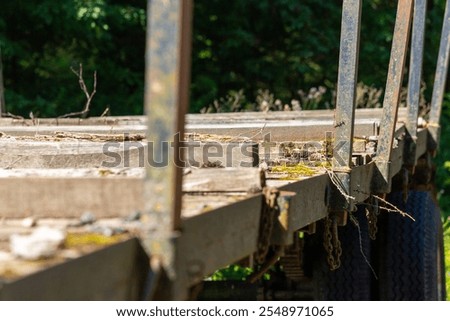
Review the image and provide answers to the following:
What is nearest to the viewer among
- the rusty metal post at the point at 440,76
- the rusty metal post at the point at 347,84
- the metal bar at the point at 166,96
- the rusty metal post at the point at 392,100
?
the metal bar at the point at 166,96

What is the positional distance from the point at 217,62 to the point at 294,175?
528 inches

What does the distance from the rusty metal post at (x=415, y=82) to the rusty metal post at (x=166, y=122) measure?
4184 millimetres

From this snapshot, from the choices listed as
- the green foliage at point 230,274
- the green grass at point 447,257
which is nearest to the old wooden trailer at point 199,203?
the green foliage at point 230,274

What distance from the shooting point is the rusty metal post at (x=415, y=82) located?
6.46m

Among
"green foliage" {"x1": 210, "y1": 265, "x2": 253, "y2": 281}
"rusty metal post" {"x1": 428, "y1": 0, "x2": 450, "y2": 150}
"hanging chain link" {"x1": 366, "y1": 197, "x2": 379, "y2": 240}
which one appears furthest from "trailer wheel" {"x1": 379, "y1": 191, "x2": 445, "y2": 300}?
"rusty metal post" {"x1": 428, "y1": 0, "x2": 450, "y2": 150}

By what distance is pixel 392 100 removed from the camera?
502 centimetres

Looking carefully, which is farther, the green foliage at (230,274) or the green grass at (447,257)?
the green grass at (447,257)

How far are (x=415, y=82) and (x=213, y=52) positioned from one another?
10.5 metres

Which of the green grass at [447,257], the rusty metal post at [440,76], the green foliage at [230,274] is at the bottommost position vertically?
the green grass at [447,257]

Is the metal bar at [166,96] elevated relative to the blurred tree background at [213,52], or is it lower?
elevated

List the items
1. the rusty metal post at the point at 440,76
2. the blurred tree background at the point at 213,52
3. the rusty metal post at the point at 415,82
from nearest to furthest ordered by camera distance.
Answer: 1. the rusty metal post at the point at 415,82
2. the rusty metal post at the point at 440,76
3. the blurred tree background at the point at 213,52

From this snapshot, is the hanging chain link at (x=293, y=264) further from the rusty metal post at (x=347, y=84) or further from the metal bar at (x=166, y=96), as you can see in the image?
the metal bar at (x=166, y=96)

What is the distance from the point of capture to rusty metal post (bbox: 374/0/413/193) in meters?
4.91

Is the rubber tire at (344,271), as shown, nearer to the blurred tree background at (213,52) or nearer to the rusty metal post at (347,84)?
the rusty metal post at (347,84)
